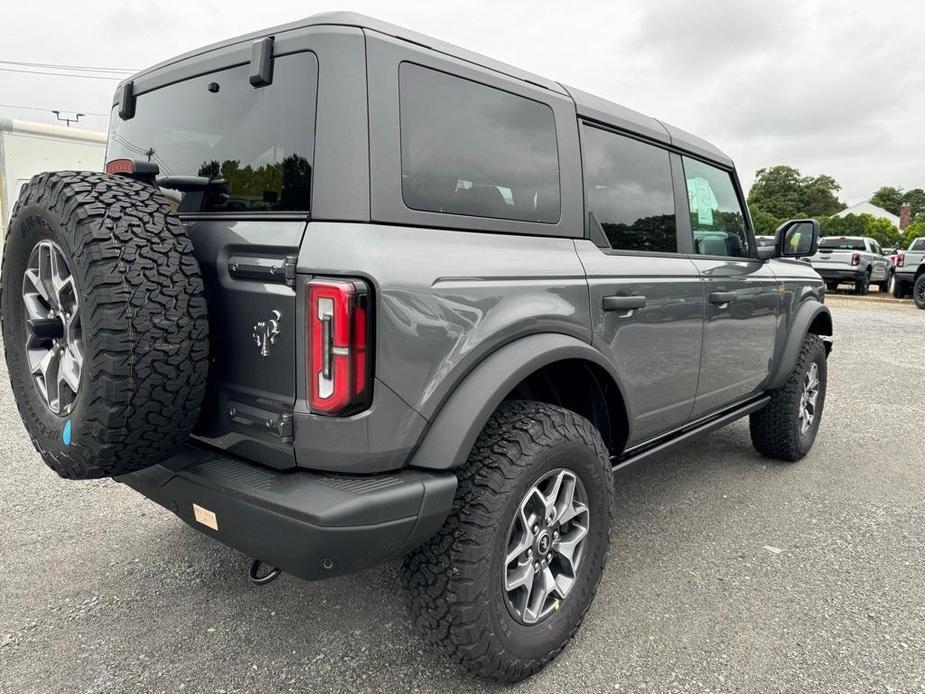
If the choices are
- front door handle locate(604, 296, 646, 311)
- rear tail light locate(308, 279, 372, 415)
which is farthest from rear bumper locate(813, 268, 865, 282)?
rear tail light locate(308, 279, 372, 415)

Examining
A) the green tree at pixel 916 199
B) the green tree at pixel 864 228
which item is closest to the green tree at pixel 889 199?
the green tree at pixel 916 199

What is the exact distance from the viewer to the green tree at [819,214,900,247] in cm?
4047

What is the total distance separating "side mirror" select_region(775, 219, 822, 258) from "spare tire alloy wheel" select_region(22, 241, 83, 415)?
358 cm

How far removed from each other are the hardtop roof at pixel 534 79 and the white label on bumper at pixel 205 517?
1.41 metres

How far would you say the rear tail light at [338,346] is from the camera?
Answer: 63.7 inches

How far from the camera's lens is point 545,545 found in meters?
2.16

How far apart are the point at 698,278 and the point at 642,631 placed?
1577 millimetres

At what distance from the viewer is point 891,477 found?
13.3ft

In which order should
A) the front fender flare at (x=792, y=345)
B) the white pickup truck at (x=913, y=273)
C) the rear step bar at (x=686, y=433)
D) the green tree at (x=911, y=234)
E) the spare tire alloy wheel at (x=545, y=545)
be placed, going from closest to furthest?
1. the spare tire alloy wheel at (x=545, y=545)
2. the rear step bar at (x=686, y=433)
3. the front fender flare at (x=792, y=345)
4. the white pickup truck at (x=913, y=273)
5. the green tree at (x=911, y=234)

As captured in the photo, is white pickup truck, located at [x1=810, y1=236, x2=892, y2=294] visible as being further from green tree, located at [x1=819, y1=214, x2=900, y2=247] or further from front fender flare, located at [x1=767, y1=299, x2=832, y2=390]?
green tree, located at [x1=819, y1=214, x2=900, y2=247]

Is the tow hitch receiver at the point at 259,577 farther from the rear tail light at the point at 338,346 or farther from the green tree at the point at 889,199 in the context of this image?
the green tree at the point at 889,199

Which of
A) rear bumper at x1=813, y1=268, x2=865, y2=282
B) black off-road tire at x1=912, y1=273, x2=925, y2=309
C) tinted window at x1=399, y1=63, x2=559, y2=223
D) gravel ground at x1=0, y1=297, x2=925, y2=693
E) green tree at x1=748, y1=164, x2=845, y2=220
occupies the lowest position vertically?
gravel ground at x1=0, y1=297, x2=925, y2=693

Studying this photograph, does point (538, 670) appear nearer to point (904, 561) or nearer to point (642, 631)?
point (642, 631)

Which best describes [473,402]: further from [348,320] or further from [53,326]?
[53,326]
